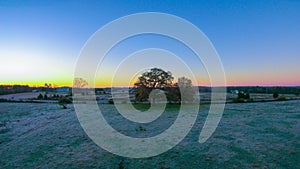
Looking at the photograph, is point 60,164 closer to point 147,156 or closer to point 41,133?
point 147,156

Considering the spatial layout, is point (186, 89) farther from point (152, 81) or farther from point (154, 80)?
point (152, 81)

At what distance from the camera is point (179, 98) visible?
184 ft

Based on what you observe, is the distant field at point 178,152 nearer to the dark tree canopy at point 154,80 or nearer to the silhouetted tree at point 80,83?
the dark tree canopy at point 154,80

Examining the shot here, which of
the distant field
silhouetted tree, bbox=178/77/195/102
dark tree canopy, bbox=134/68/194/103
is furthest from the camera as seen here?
silhouetted tree, bbox=178/77/195/102

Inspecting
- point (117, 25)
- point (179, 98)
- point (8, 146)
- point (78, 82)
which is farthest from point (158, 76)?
point (78, 82)

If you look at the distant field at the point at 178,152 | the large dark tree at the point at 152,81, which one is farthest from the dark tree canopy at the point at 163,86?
the distant field at the point at 178,152

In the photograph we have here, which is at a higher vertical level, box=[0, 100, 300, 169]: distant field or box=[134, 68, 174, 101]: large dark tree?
box=[134, 68, 174, 101]: large dark tree

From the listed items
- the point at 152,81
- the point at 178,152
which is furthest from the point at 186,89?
the point at 178,152

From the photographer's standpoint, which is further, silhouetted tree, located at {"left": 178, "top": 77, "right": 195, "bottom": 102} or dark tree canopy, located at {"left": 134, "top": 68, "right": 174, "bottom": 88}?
dark tree canopy, located at {"left": 134, "top": 68, "right": 174, "bottom": 88}

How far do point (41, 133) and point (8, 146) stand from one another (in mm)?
4668

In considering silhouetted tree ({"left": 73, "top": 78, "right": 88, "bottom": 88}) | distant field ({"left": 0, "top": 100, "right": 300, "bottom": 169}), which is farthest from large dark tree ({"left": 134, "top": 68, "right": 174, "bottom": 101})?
silhouetted tree ({"left": 73, "top": 78, "right": 88, "bottom": 88})

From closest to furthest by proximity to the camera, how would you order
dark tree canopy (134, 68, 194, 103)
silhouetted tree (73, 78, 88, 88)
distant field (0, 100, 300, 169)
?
distant field (0, 100, 300, 169)
dark tree canopy (134, 68, 194, 103)
silhouetted tree (73, 78, 88, 88)

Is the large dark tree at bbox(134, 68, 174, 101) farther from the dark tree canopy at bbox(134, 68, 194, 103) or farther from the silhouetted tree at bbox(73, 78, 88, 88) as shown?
Result: the silhouetted tree at bbox(73, 78, 88, 88)

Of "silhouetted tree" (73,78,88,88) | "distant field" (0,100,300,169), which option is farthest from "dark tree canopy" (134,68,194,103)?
"silhouetted tree" (73,78,88,88)
